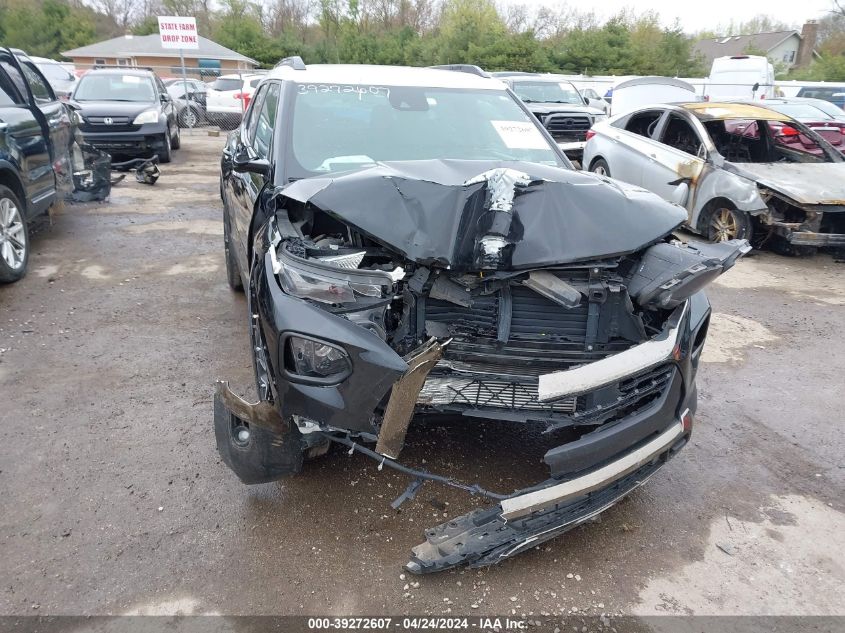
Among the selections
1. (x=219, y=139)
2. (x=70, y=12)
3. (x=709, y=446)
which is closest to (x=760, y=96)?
(x=219, y=139)

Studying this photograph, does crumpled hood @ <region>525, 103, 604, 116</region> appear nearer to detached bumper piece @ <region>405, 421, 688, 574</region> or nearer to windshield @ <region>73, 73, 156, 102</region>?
windshield @ <region>73, 73, 156, 102</region>

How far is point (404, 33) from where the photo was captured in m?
39.3

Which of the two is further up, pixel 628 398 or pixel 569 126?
pixel 569 126

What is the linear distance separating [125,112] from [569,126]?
802 centimetres

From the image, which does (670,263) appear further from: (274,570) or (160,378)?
(160,378)

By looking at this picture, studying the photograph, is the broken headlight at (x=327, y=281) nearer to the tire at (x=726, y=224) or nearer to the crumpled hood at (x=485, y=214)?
the crumpled hood at (x=485, y=214)

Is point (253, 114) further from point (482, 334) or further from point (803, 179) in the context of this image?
point (803, 179)

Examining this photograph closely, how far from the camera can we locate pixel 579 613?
7.77 ft

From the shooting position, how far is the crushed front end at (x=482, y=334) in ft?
7.78

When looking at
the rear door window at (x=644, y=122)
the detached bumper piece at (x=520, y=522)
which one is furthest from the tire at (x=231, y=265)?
the rear door window at (x=644, y=122)

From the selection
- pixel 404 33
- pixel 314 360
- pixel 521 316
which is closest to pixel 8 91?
pixel 314 360

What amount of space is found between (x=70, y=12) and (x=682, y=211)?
5380 cm

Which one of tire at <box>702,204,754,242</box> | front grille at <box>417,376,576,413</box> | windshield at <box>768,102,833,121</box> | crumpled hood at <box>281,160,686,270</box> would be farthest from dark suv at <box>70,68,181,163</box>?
windshield at <box>768,102,833,121</box>

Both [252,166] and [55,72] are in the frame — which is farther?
[55,72]
